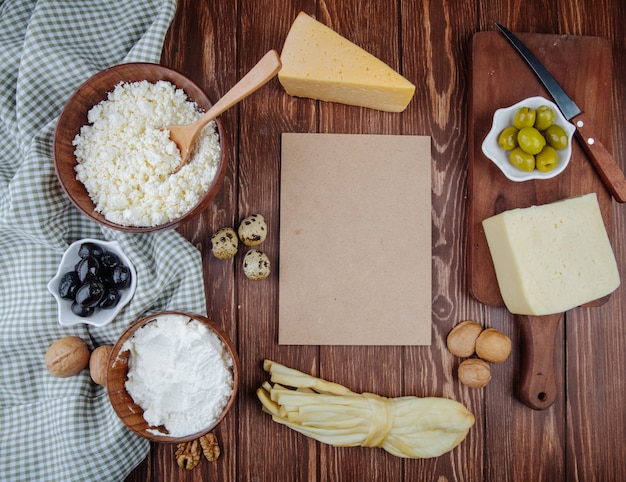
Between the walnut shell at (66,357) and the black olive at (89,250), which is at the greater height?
the black olive at (89,250)

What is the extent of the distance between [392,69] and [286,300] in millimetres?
593

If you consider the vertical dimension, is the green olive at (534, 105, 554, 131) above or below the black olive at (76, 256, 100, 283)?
above

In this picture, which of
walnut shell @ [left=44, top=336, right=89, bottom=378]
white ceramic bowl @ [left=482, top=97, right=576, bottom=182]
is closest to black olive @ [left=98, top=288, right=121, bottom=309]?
walnut shell @ [left=44, top=336, right=89, bottom=378]

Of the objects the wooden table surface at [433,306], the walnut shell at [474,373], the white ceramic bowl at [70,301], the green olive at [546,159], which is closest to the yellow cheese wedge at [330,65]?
the wooden table surface at [433,306]

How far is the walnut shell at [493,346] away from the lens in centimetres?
116

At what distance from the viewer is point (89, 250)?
41.9 inches

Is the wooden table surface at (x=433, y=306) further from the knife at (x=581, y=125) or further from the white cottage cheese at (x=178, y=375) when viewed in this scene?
the white cottage cheese at (x=178, y=375)

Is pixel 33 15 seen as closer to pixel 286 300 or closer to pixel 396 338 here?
pixel 286 300

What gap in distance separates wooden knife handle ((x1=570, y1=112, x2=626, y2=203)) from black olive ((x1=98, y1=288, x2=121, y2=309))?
1.08 metres

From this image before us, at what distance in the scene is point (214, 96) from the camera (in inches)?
47.6

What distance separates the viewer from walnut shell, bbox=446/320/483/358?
3.90 feet

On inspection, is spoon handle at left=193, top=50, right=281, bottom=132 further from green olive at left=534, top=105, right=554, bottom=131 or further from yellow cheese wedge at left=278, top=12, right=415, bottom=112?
green olive at left=534, top=105, right=554, bottom=131

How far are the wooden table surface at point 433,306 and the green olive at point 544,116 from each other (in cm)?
17

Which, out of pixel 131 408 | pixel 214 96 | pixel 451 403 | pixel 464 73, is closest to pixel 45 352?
pixel 131 408
